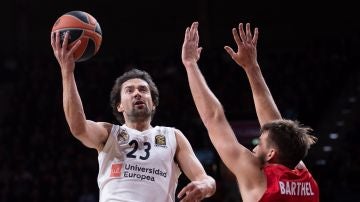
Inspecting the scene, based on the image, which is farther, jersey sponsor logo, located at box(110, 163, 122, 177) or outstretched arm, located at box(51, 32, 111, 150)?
jersey sponsor logo, located at box(110, 163, 122, 177)

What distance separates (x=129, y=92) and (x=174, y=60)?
995cm

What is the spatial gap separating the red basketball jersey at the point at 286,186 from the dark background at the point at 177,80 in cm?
504

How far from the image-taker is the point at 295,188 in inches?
125

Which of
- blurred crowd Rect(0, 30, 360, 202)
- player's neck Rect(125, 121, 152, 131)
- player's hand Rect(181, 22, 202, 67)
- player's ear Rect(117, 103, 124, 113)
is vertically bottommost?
blurred crowd Rect(0, 30, 360, 202)

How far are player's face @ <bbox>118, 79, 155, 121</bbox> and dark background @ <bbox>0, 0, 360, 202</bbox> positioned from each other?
4063 millimetres

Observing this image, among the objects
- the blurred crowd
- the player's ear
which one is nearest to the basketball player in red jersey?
the player's ear

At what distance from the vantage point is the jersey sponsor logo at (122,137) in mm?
4211

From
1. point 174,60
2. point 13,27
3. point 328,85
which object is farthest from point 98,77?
point 328,85

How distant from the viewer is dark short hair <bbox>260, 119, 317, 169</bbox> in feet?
10.8

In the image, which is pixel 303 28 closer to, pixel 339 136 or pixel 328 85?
pixel 328 85

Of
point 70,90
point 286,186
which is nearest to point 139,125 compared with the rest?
point 70,90

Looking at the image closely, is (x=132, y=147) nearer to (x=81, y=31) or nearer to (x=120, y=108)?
(x=120, y=108)

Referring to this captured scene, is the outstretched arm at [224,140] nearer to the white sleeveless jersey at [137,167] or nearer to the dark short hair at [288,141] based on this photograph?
the dark short hair at [288,141]

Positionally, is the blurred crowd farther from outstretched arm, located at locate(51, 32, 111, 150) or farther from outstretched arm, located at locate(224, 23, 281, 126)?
outstretched arm, located at locate(51, 32, 111, 150)
